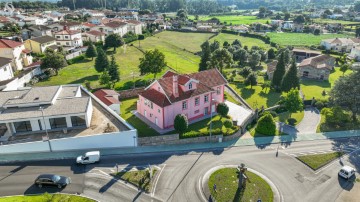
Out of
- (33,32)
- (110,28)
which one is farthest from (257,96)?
(33,32)

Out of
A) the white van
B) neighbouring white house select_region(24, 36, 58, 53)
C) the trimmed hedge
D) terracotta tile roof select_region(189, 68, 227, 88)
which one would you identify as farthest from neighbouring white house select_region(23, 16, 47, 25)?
the white van

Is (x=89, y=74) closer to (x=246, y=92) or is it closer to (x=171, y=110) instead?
(x=171, y=110)

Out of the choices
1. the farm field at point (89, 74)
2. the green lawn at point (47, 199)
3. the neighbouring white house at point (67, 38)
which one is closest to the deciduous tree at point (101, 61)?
the farm field at point (89, 74)

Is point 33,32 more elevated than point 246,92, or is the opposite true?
point 33,32

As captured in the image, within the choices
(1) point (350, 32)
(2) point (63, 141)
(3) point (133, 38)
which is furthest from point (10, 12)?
(1) point (350, 32)

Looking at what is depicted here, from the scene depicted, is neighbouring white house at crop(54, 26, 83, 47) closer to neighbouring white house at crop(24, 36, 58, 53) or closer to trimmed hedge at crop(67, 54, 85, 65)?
neighbouring white house at crop(24, 36, 58, 53)

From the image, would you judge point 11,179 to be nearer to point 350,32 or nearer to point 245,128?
point 245,128

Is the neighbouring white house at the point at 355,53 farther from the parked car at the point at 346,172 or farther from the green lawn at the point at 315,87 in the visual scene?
the parked car at the point at 346,172
